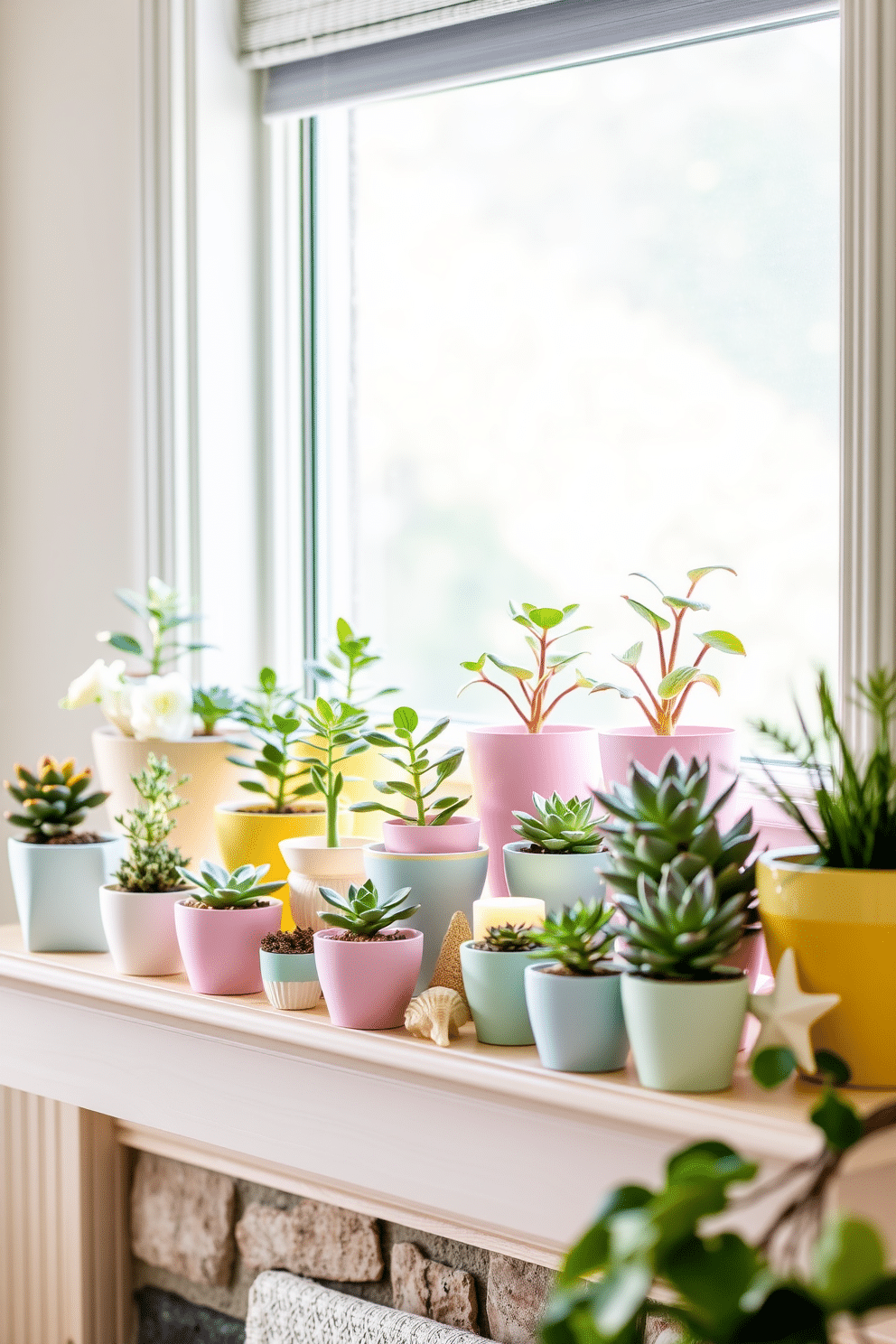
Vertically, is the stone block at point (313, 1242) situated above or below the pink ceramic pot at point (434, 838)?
below

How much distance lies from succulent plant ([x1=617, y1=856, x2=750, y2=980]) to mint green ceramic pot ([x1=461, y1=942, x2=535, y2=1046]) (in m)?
0.12

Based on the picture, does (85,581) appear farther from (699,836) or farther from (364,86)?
(699,836)

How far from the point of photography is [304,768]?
137cm

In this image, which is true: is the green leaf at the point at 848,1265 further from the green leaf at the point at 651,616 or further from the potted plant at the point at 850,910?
the green leaf at the point at 651,616

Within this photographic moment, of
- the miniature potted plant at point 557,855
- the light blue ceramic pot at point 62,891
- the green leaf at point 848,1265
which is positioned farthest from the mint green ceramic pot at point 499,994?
the green leaf at point 848,1265

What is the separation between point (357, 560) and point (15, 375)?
1.75 ft

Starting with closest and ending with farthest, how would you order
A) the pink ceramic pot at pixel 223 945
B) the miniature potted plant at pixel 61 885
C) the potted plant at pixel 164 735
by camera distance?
the pink ceramic pot at pixel 223 945, the miniature potted plant at pixel 61 885, the potted plant at pixel 164 735

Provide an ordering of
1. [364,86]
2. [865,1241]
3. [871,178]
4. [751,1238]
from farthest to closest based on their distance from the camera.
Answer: [364,86] → [871,178] → [751,1238] → [865,1241]

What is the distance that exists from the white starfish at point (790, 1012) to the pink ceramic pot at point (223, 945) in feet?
1.45

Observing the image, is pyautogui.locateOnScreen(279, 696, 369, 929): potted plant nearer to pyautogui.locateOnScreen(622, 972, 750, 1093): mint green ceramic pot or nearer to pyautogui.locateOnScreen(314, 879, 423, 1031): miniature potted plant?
pyautogui.locateOnScreen(314, 879, 423, 1031): miniature potted plant

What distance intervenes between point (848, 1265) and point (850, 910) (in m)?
0.46

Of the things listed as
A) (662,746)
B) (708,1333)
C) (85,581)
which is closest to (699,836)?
(662,746)

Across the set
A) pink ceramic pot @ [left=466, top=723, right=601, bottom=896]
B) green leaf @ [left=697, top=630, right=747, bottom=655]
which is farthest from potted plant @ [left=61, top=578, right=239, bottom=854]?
green leaf @ [left=697, top=630, right=747, bottom=655]

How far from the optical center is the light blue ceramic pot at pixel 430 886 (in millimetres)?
1114
